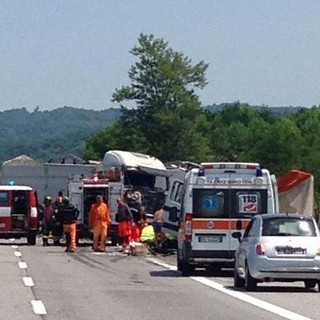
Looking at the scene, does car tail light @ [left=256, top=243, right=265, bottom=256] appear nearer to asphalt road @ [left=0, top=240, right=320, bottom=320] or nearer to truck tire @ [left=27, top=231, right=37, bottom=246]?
asphalt road @ [left=0, top=240, right=320, bottom=320]

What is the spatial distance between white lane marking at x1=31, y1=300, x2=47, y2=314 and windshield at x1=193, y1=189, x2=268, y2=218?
7506 millimetres

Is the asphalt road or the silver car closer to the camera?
the asphalt road

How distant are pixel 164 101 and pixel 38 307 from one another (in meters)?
78.4

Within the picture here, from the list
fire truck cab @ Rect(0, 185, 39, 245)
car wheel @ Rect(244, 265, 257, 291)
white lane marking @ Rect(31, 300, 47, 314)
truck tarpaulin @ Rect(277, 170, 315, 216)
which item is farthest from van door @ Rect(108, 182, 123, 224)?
white lane marking @ Rect(31, 300, 47, 314)

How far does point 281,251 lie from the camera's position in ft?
74.9

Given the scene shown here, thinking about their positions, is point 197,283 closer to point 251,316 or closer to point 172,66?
point 251,316

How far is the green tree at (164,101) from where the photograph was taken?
9494 centimetres

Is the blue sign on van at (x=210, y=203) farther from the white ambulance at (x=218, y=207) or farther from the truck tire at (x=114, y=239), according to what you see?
the truck tire at (x=114, y=239)

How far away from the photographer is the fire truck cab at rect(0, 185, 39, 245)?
43.6m

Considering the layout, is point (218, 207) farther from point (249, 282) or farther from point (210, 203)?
point (249, 282)

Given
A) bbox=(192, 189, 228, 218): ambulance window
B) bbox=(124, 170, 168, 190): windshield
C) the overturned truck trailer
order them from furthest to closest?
bbox=(124, 170, 168, 190): windshield
the overturned truck trailer
bbox=(192, 189, 228, 218): ambulance window

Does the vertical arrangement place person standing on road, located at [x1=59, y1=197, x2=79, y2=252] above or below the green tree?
below

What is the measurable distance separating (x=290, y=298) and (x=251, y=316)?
351 centimetres

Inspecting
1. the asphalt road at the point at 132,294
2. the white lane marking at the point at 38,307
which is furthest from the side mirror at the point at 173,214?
the white lane marking at the point at 38,307
